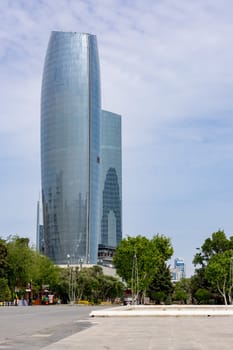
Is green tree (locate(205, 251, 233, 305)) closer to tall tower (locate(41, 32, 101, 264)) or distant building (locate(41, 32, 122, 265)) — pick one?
distant building (locate(41, 32, 122, 265))

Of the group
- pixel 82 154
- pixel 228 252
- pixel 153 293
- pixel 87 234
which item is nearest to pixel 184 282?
pixel 87 234

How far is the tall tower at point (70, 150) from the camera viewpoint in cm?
17125

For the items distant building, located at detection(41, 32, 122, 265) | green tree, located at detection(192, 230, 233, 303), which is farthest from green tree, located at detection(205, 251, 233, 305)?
distant building, located at detection(41, 32, 122, 265)

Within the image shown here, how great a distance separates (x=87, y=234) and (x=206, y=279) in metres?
86.2

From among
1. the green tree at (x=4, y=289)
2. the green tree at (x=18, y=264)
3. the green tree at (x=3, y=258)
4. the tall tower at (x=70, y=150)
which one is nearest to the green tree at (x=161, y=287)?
the green tree at (x=18, y=264)

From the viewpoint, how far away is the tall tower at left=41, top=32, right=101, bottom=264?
171m

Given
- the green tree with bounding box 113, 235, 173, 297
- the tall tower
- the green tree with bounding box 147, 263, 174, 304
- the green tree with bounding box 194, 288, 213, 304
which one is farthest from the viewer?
the tall tower

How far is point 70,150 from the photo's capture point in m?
172

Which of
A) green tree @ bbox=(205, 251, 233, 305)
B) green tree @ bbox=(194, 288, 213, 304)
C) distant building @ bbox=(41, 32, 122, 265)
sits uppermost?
distant building @ bbox=(41, 32, 122, 265)

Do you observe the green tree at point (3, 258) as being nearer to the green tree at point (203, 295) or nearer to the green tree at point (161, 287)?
the green tree at point (161, 287)

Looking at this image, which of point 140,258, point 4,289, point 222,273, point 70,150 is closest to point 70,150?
point 70,150

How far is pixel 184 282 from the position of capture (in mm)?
158750

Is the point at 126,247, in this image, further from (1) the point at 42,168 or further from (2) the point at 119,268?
(1) the point at 42,168

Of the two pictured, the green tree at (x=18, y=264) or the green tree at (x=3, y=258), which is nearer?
the green tree at (x=3, y=258)
